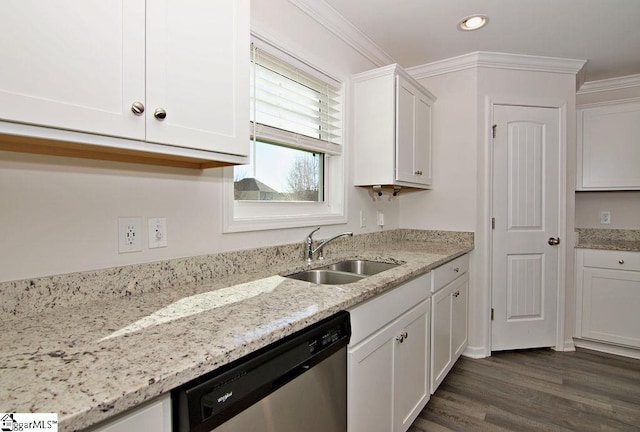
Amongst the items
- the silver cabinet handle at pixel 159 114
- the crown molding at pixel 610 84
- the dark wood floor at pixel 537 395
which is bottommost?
the dark wood floor at pixel 537 395

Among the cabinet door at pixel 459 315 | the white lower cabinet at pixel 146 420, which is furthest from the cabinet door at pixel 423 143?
the white lower cabinet at pixel 146 420

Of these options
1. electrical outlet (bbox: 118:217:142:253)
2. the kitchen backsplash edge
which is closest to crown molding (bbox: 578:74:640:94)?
the kitchen backsplash edge

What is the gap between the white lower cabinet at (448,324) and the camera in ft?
6.65

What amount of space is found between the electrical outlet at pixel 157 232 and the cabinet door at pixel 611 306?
3245 millimetres

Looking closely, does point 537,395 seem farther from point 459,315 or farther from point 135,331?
point 135,331

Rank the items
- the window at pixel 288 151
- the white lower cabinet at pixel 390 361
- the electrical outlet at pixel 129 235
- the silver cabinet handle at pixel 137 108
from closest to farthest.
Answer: the silver cabinet handle at pixel 137 108, the electrical outlet at pixel 129 235, the white lower cabinet at pixel 390 361, the window at pixel 288 151

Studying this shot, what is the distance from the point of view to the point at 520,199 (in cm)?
280

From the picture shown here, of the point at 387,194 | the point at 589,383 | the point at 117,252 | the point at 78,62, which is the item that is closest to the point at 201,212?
the point at 117,252

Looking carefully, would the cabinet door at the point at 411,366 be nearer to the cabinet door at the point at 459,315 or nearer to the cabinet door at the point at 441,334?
the cabinet door at the point at 441,334

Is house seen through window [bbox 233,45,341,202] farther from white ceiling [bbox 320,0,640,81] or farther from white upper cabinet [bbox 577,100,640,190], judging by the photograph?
white upper cabinet [bbox 577,100,640,190]

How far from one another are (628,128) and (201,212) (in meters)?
3.56

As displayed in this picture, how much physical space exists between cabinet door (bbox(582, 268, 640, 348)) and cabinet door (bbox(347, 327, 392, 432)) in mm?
2310

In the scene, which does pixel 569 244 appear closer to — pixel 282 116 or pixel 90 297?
pixel 282 116

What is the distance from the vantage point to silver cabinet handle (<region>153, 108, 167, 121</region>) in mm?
973
